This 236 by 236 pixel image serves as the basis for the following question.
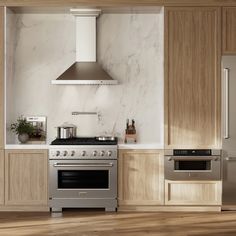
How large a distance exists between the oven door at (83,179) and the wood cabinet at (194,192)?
2.09 ft

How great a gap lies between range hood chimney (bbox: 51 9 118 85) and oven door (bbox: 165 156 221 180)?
1149 millimetres

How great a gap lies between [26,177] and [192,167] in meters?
1.83

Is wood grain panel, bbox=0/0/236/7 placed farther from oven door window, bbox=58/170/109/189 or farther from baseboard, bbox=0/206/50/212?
baseboard, bbox=0/206/50/212

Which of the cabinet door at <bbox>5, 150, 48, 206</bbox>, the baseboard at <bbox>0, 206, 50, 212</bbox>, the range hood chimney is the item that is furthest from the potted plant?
the baseboard at <bbox>0, 206, 50, 212</bbox>

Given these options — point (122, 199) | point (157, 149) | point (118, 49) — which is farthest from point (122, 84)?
point (122, 199)

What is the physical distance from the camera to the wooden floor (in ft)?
14.9

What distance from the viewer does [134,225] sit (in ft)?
15.8

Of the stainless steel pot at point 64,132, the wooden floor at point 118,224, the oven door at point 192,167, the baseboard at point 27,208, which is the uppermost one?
the stainless steel pot at point 64,132

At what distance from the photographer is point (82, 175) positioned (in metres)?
5.36

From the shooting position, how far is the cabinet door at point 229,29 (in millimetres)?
5293

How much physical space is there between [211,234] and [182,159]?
1.08m

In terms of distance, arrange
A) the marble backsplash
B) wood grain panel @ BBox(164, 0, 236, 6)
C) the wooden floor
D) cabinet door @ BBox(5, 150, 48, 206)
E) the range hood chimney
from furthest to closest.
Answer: the marble backsplash < the range hood chimney < cabinet door @ BBox(5, 150, 48, 206) < wood grain panel @ BBox(164, 0, 236, 6) < the wooden floor

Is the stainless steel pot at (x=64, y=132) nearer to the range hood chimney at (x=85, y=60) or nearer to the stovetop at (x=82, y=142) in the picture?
the stovetop at (x=82, y=142)

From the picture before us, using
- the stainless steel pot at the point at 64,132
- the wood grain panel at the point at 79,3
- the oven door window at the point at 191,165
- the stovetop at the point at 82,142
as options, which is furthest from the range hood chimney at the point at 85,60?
the oven door window at the point at 191,165
